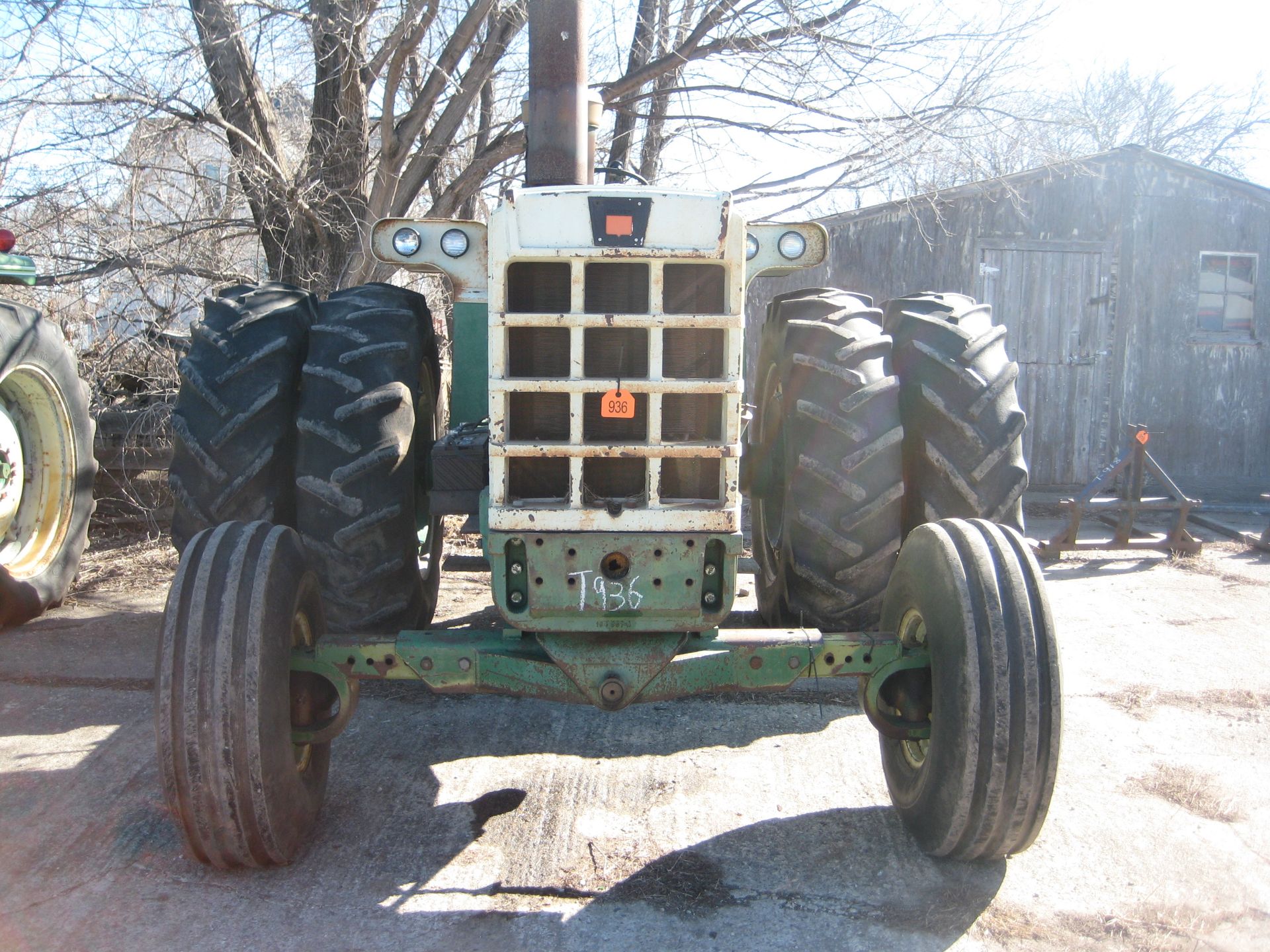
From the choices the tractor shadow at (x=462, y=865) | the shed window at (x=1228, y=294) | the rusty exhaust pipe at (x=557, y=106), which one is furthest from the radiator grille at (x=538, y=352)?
the shed window at (x=1228, y=294)

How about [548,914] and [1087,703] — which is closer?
[548,914]

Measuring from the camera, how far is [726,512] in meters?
3.01

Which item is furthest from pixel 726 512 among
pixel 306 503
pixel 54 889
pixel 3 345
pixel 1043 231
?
pixel 1043 231

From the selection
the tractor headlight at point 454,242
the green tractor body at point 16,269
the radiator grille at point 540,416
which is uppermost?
the green tractor body at point 16,269

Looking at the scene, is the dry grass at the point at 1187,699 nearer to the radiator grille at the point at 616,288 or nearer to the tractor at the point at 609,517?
the tractor at the point at 609,517

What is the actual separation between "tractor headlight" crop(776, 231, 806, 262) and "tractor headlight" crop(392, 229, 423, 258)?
122 centimetres

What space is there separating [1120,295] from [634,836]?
967 cm

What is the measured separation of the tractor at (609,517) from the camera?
282 cm

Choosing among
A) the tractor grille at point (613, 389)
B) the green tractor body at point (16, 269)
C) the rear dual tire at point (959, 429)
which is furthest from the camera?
the green tractor body at point (16, 269)

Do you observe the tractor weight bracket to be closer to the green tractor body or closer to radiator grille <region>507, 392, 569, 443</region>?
radiator grille <region>507, 392, 569, 443</region>

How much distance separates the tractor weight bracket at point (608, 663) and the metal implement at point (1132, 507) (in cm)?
544

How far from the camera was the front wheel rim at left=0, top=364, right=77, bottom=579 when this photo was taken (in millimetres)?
5625

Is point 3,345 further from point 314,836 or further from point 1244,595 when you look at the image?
point 1244,595

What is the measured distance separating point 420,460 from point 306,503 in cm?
76
